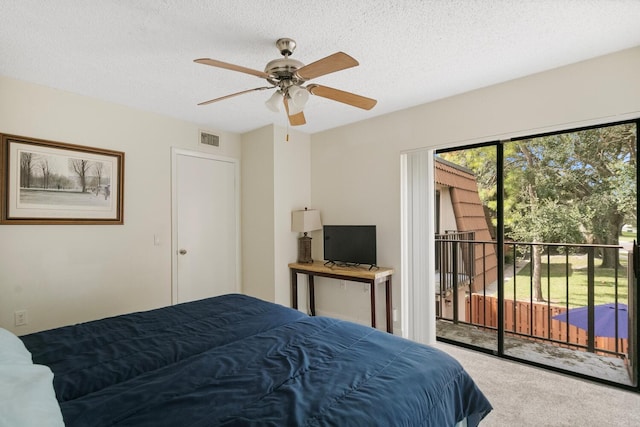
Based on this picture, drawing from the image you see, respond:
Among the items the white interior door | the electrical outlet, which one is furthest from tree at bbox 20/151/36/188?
the white interior door

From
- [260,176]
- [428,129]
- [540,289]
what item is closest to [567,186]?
[540,289]

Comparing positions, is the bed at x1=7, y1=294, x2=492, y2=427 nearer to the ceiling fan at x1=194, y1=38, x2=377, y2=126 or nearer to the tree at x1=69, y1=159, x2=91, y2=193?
the ceiling fan at x1=194, y1=38, x2=377, y2=126

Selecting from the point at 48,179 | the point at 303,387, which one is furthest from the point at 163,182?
the point at 303,387

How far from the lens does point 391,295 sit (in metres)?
3.43

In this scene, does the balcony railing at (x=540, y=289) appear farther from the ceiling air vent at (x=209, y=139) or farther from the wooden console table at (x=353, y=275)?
the ceiling air vent at (x=209, y=139)

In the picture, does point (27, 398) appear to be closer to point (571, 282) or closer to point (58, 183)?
point (58, 183)

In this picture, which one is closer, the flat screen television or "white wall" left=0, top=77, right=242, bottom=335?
"white wall" left=0, top=77, right=242, bottom=335

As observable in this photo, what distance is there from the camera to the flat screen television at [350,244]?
344 cm

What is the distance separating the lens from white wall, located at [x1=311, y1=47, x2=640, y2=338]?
7.49 ft

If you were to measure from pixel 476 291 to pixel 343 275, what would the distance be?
68.4 inches

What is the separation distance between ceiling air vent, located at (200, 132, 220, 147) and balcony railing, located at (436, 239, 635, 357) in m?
2.99

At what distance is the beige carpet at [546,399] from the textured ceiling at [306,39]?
95.2 inches

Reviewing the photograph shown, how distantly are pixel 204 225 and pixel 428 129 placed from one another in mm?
2748

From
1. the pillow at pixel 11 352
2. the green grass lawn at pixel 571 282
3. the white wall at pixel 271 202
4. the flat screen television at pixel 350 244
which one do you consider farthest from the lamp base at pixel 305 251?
the pillow at pixel 11 352
